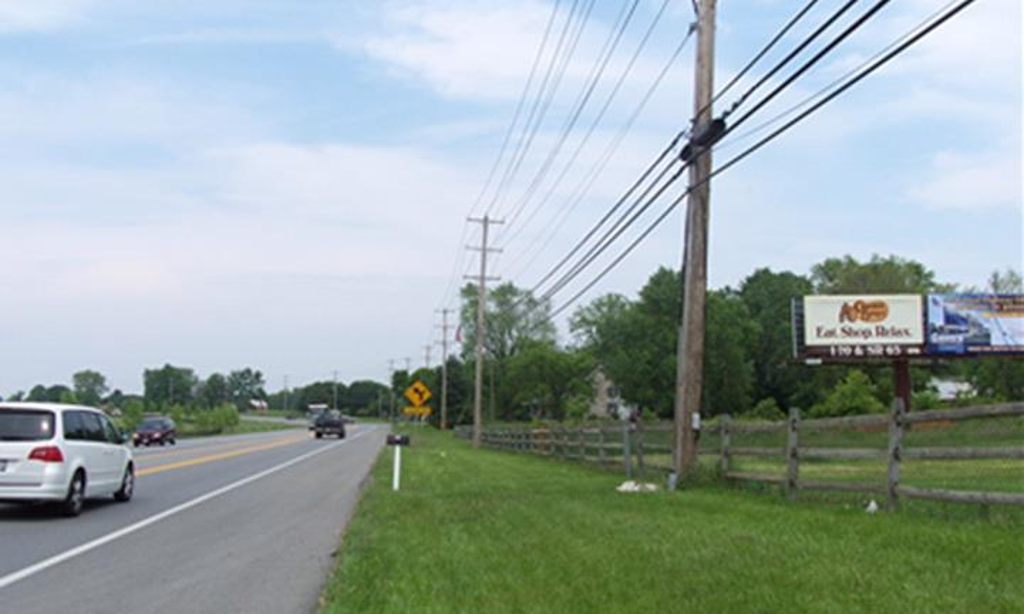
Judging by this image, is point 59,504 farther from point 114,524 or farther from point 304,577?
point 304,577

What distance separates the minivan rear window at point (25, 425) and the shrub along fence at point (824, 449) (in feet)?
36.0

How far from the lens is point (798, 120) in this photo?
41.7 feet

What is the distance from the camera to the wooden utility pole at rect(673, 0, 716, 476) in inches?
725

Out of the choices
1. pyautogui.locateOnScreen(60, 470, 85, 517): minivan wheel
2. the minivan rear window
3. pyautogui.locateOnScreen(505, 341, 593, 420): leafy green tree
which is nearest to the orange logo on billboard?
pyautogui.locateOnScreen(60, 470, 85, 517): minivan wheel

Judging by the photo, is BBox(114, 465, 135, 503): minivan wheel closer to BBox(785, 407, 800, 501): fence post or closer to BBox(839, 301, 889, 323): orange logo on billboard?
BBox(785, 407, 800, 501): fence post

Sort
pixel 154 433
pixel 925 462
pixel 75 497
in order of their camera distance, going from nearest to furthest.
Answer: pixel 925 462
pixel 75 497
pixel 154 433

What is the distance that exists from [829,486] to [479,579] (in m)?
6.88

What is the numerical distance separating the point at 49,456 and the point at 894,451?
11833 mm

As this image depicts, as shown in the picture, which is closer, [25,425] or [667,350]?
[25,425]

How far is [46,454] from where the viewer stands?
15227 mm

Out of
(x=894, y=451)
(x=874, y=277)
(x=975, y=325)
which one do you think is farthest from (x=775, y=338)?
(x=894, y=451)

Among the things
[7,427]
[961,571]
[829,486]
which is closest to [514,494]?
[829,486]

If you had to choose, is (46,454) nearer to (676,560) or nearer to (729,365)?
(676,560)

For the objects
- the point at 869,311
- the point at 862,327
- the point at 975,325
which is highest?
the point at 869,311
